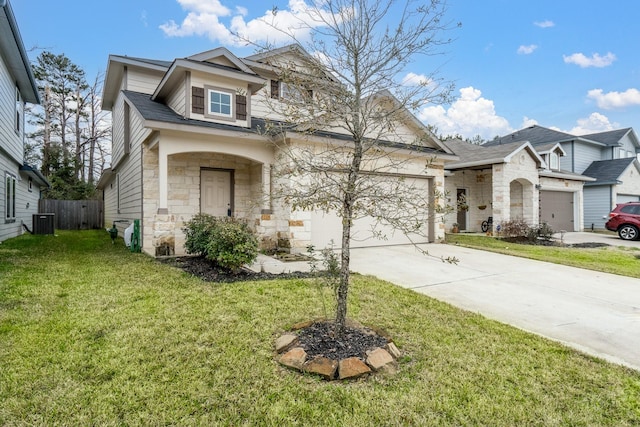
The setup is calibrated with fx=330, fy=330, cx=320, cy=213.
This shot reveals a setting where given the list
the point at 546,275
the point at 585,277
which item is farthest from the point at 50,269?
the point at 585,277

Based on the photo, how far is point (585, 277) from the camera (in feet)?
20.4

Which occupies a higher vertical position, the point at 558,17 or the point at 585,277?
the point at 558,17

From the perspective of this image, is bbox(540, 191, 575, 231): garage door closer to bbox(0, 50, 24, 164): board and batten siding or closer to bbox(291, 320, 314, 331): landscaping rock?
bbox(291, 320, 314, 331): landscaping rock

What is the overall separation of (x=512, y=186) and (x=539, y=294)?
41.0ft

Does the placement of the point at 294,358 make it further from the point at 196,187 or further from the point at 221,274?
the point at 196,187

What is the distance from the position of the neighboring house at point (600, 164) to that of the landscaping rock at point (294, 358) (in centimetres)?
1845

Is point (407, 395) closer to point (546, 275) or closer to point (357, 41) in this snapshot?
point (357, 41)

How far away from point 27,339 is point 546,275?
778 cm

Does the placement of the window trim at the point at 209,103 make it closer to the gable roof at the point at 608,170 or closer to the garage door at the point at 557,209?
the garage door at the point at 557,209

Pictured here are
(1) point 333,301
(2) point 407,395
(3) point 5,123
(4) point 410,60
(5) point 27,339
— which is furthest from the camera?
(3) point 5,123

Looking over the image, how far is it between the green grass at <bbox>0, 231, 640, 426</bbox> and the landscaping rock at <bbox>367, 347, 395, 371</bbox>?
10 centimetres

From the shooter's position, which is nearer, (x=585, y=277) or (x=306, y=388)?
(x=306, y=388)

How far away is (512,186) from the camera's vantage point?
15766mm

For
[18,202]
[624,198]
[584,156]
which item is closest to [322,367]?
[18,202]
